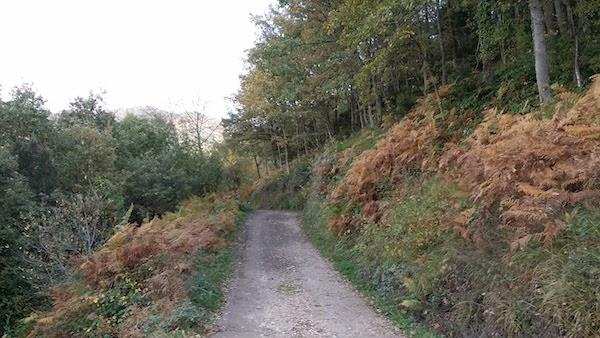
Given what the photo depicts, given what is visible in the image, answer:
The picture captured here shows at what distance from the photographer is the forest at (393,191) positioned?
6.24 m

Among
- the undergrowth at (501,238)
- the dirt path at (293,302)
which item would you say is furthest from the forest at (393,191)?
the dirt path at (293,302)

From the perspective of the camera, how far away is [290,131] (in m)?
36.9

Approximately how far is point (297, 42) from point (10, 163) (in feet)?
39.8

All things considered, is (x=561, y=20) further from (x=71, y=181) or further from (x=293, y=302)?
(x=71, y=181)

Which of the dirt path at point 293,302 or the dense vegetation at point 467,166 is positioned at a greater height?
the dense vegetation at point 467,166

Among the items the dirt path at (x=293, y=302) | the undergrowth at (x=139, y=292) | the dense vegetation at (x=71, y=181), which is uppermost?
the dense vegetation at (x=71, y=181)

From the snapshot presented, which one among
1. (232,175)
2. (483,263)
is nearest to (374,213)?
(483,263)

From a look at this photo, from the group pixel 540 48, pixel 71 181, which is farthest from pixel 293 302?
pixel 71 181

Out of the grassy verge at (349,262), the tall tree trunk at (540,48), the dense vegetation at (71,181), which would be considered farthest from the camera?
the dense vegetation at (71,181)

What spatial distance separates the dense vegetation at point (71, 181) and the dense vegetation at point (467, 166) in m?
7.66

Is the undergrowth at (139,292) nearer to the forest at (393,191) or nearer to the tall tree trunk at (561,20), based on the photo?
the forest at (393,191)

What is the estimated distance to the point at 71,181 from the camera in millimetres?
23906

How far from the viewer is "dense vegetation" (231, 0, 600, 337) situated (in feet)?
19.2

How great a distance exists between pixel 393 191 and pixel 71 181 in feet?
58.3
